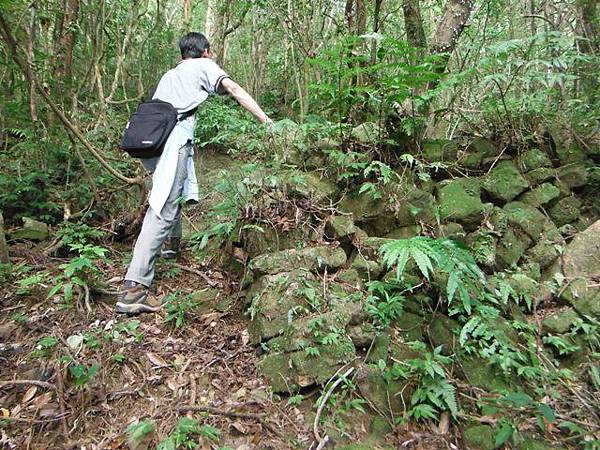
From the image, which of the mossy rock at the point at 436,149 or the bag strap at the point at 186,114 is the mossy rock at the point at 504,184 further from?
the bag strap at the point at 186,114

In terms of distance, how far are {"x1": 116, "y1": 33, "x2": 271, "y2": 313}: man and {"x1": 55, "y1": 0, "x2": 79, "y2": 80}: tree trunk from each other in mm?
3315

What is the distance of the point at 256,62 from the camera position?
9039 mm

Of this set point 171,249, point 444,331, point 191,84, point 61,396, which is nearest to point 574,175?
point 444,331

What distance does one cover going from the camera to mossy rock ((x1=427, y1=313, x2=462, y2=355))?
2865 millimetres

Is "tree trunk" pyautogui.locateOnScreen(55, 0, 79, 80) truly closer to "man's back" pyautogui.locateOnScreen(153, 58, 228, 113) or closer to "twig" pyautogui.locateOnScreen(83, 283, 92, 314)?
"man's back" pyautogui.locateOnScreen(153, 58, 228, 113)

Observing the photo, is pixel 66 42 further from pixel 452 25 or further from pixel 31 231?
pixel 452 25

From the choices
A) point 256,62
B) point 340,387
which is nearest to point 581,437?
point 340,387

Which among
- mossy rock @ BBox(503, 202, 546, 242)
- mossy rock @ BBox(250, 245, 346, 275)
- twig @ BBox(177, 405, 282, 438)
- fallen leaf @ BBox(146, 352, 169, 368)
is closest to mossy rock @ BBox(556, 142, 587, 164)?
mossy rock @ BBox(503, 202, 546, 242)

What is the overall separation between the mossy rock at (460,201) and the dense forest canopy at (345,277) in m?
0.02

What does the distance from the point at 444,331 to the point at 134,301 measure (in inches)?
98.7

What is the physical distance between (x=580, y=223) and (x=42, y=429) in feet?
16.0

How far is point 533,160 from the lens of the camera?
4090 millimetres

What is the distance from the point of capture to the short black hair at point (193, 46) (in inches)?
142

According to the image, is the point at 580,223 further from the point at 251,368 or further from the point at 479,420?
the point at 251,368
